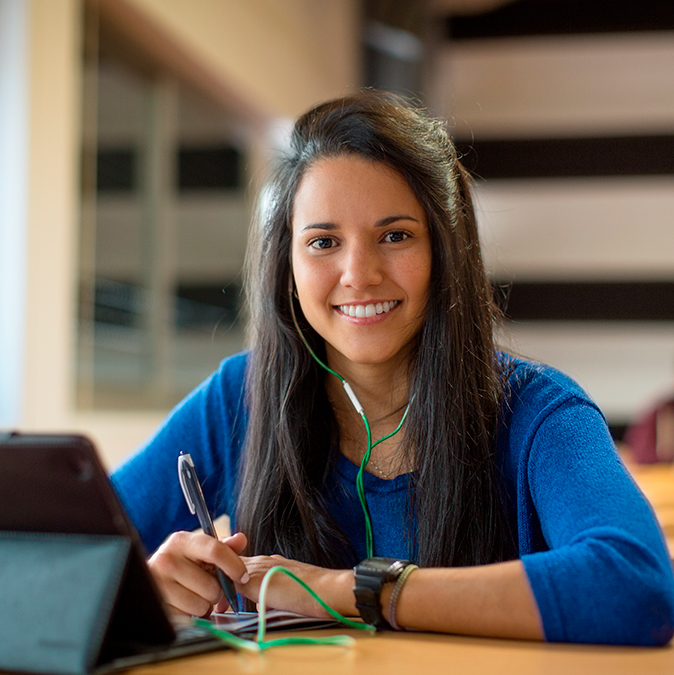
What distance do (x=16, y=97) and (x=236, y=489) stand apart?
1.76 meters

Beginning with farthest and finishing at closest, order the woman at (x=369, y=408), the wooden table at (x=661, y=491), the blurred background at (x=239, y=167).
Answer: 1. the blurred background at (x=239, y=167)
2. the wooden table at (x=661, y=491)
3. the woman at (x=369, y=408)

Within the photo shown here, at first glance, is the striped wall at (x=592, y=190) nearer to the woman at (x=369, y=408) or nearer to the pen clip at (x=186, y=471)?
the woman at (x=369, y=408)

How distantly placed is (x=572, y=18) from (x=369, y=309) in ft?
18.6

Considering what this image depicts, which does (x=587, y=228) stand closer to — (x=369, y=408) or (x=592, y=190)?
(x=592, y=190)

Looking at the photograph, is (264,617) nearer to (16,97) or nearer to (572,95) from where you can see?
(16,97)

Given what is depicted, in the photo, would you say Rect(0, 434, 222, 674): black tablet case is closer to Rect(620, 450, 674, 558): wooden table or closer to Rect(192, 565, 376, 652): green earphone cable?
Rect(192, 565, 376, 652): green earphone cable

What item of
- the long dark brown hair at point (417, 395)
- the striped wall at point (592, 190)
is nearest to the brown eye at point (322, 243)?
the long dark brown hair at point (417, 395)

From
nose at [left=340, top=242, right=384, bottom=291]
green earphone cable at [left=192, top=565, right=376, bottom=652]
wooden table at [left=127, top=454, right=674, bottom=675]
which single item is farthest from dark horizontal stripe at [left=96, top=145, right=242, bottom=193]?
wooden table at [left=127, top=454, right=674, bottom=675]

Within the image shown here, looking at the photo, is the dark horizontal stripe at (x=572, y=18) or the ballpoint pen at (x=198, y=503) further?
the dark horizontal stripe at (x=572, y=18)

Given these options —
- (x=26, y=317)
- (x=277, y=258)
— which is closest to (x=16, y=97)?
(x=26, y=317)

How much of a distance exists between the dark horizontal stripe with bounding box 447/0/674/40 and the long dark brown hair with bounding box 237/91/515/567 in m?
5.39

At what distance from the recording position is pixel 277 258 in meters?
1.45

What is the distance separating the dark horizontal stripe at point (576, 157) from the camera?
6137 millimetres

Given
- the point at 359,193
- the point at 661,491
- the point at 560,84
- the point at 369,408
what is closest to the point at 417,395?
the point at 369,408
